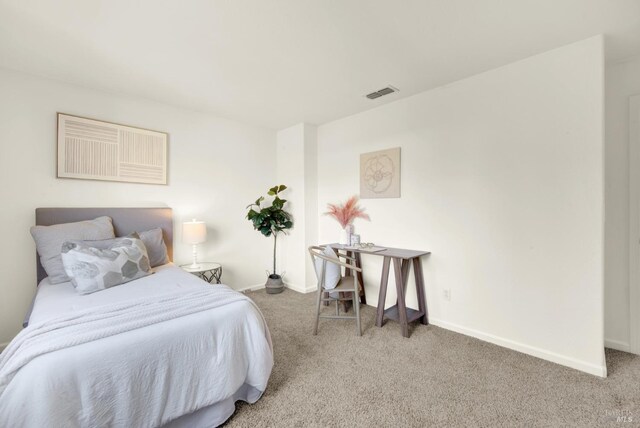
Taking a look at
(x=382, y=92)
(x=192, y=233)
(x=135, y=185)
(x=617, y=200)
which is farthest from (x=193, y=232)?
(x=617, y=200)

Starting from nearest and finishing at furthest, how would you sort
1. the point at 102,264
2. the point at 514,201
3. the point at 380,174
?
1. the point at 102,264
2. the point at 514,201
3. the point at 380,174

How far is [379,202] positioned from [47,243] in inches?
125

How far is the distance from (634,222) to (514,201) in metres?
0.89

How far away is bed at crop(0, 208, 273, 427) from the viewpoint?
1.16 metres

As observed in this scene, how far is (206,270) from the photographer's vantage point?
3.18 m

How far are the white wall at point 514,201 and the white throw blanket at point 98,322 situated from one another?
207 centimetres

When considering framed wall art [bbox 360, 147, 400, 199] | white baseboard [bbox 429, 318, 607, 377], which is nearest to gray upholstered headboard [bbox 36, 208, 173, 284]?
framed wall art [bbox 360, 147, 400, 199]

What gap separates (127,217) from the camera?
9.67ft

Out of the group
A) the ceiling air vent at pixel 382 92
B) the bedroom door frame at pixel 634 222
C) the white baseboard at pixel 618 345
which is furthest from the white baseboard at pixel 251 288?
the bedroom door frame at pixel 634 222

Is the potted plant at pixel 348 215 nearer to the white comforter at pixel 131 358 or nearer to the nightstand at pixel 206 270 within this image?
the nightstand at pixel 206 270

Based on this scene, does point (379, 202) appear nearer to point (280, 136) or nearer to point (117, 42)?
point (280, 136)

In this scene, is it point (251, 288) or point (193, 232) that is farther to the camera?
point (251, 288)

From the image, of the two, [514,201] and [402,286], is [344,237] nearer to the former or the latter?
[402,286]

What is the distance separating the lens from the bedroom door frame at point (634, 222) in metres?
2.22
